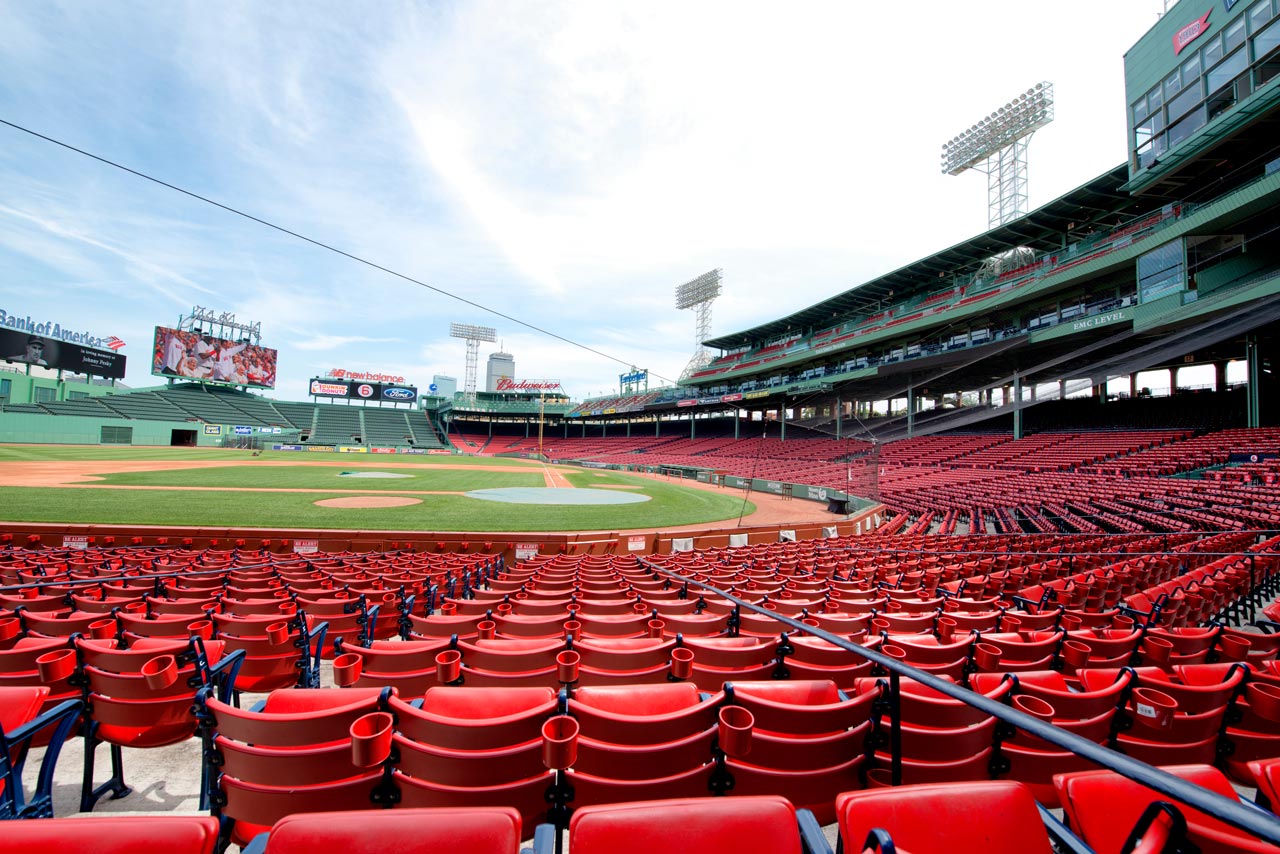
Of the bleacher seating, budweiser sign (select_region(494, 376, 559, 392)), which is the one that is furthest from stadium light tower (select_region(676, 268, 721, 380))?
the bleacher seating

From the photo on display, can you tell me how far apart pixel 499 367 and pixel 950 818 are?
Answer: 179m

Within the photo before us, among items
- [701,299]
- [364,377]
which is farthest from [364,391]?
[701,299]

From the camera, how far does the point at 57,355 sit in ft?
196

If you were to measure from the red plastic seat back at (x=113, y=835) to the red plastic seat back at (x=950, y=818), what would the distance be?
6.41 feet

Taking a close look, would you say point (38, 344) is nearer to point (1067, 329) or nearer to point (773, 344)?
point (773, 344)

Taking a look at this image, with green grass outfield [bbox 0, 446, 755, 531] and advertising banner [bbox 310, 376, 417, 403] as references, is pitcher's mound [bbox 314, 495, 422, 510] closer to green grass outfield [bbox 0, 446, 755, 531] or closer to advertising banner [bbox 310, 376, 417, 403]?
green grass outfield [bbox 0, 446, 755, 531]

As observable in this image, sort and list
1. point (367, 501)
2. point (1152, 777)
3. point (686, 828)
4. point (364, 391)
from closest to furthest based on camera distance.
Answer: point (1152, 777), point (686, 828), point (367, 501), point (364, 391)

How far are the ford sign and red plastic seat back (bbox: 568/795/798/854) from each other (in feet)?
329

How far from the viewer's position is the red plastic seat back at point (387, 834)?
59.8 inches

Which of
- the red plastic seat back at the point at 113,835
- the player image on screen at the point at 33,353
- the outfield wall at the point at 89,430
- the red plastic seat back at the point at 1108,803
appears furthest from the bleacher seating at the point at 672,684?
the player image on screen at the point at 33,353

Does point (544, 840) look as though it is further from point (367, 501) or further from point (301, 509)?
point (367, 501)

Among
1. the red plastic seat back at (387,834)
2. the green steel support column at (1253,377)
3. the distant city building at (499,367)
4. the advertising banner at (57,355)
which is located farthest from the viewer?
the distant city building at (499,367)

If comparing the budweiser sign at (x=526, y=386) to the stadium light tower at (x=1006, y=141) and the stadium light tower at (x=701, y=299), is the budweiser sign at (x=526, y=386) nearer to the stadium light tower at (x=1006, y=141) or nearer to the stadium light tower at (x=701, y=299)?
the stadium light tower at (x=701, y=299)

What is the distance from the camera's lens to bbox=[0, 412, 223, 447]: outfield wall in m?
50.2
